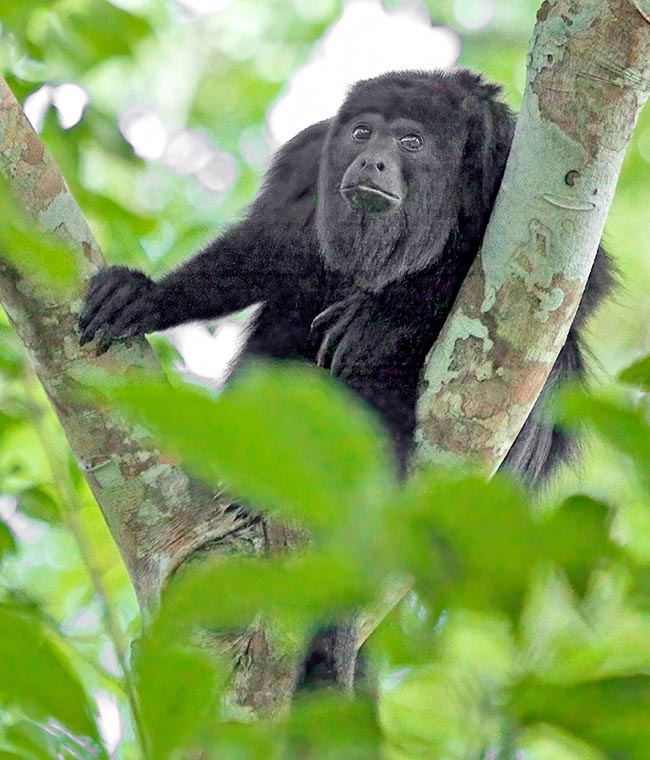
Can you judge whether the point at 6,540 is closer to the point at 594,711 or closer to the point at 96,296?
the point at 96,296

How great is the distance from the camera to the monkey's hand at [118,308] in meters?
1.91

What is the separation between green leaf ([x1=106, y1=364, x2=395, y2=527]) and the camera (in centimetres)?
45

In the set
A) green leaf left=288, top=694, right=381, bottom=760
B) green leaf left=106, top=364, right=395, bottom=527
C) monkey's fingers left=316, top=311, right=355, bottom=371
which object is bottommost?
monkey's fingers left=316, top=311, right=355, bottom=371

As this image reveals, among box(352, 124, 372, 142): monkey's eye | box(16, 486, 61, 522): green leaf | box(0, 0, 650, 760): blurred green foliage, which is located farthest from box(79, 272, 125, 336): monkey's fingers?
box(0, 0, 650, 760): blurred green foliage

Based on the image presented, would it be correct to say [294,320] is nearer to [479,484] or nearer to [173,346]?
[173,346]

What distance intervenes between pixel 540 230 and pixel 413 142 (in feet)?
3.32

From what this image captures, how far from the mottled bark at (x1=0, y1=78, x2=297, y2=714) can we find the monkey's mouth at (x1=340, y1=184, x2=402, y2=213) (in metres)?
0.68

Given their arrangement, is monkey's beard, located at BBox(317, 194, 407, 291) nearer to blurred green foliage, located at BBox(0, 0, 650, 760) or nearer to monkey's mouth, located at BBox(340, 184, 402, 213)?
monkey's mouth, located at BBox(340, 184, 402, 213)

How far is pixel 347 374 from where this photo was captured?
2.20 m

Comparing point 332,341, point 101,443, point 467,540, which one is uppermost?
point 467,540

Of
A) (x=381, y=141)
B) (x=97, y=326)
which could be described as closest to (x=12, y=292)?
(x=97, y=326)

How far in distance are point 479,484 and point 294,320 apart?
2.12 metres

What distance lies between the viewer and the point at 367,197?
7.70 ft

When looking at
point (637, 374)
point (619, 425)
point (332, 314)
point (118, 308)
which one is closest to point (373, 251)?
point (332, 314)
